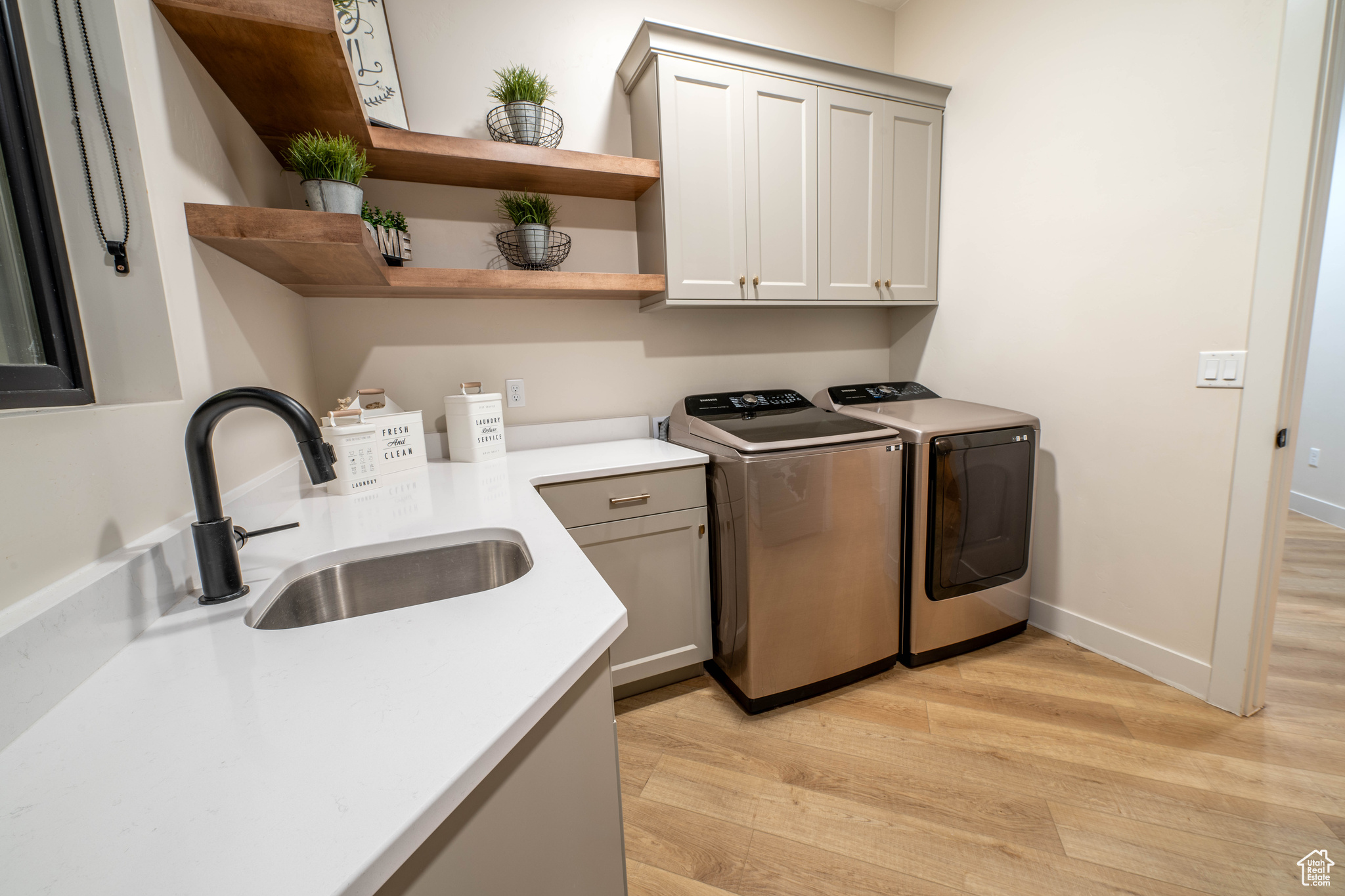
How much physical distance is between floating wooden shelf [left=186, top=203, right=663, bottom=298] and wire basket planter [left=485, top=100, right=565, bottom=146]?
1.52 ft

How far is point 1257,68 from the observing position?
146 centimetres

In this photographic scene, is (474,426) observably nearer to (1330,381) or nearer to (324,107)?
(324,107)

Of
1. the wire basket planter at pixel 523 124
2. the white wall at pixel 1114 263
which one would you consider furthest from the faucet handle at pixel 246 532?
the white wall at pixel 1114 263

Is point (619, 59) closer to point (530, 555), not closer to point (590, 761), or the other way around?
point (530, 555)

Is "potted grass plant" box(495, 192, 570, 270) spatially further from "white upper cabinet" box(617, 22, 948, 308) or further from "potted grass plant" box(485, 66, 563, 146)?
"white upper cabinet" box(617, 22, 948, 308)

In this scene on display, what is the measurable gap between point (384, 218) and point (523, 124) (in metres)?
0.56

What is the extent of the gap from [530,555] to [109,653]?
519 millimetres

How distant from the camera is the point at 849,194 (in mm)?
2170

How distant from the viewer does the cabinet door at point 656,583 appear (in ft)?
5.59

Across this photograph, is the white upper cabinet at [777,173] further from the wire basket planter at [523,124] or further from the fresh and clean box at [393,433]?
the fresh and clean box at [393,433]

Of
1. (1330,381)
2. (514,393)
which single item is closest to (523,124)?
(514,393)

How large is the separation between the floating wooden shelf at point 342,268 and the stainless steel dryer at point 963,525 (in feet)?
3.75

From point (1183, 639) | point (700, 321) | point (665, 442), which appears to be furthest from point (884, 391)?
point (1183, 639)

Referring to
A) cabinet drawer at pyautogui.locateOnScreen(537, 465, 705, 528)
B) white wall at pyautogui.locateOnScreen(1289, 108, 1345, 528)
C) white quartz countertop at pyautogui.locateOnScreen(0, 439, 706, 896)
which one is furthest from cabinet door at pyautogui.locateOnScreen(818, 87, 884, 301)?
white wall at pyautogui.locateOnScreen(1289, 108, 1345, 528)
